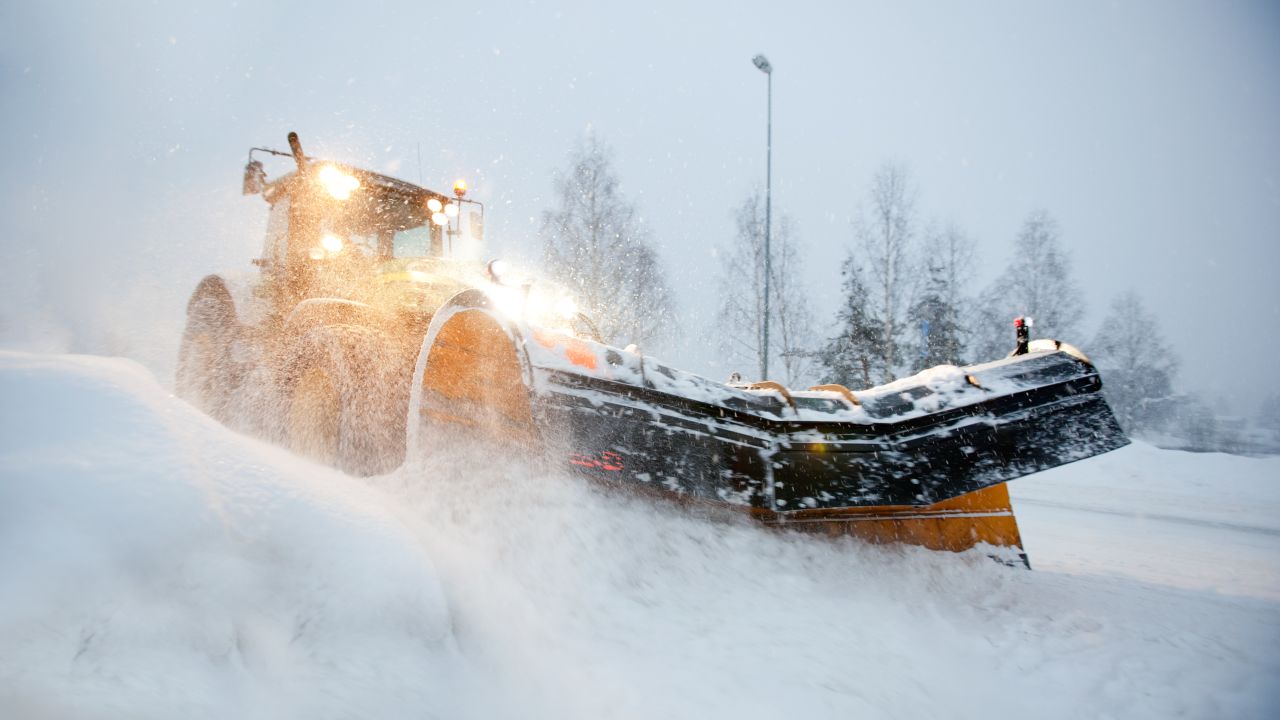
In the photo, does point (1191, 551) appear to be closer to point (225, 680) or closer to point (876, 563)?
point (876, 563)

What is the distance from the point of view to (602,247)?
19.6 meters

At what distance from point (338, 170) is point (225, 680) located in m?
4.67

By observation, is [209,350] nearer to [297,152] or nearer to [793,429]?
[297,152]

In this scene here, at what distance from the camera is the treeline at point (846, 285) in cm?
1677

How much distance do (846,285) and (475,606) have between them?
1734 cm

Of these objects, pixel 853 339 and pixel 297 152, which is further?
pixel 853 339

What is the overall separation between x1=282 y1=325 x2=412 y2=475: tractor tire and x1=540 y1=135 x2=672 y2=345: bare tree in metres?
16.3

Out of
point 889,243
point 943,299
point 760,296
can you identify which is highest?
point 889,243

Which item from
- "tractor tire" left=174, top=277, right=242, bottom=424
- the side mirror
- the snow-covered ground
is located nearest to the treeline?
the side mirror

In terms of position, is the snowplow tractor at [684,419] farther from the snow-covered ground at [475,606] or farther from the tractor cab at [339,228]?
the tractor cab at [339,228]

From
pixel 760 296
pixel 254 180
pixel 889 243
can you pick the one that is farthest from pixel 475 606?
pixel 760 296

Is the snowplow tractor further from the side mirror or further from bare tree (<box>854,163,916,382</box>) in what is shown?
bare tree (<box>854,163,916,382</box>)

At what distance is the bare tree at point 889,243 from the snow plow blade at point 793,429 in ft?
47.5

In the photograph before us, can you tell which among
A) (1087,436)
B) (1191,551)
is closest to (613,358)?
(1087,436)
